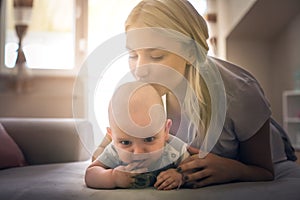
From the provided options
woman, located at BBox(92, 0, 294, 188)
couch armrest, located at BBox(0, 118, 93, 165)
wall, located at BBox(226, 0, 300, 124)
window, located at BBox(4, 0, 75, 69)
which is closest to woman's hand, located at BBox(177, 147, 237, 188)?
woman, located at BBox(92, 0, 294, 188)

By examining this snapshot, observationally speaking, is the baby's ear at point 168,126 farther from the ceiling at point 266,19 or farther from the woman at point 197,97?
the ceiling at point 266,19

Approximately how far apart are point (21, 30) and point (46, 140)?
1.37 metres

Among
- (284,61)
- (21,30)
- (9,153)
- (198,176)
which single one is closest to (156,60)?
(198,176)

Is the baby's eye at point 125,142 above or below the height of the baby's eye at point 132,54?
below

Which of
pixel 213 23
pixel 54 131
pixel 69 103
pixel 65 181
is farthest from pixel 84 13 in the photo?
pixel 65 181

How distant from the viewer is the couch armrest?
4.49 feet

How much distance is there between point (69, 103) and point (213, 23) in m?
1.32

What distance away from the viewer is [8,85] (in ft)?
8.17

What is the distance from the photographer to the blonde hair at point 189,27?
653 millimetres

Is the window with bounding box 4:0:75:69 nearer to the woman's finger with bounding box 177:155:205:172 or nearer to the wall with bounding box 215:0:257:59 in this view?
the wall with bounding box 215:0:257:59

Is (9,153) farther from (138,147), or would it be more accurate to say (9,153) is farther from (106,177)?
(138,147)

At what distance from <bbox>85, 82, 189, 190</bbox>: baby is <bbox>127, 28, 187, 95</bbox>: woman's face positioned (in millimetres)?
27

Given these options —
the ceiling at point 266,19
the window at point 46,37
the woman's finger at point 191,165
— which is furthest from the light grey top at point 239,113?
the window at point 46,37

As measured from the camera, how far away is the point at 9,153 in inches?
49.3
